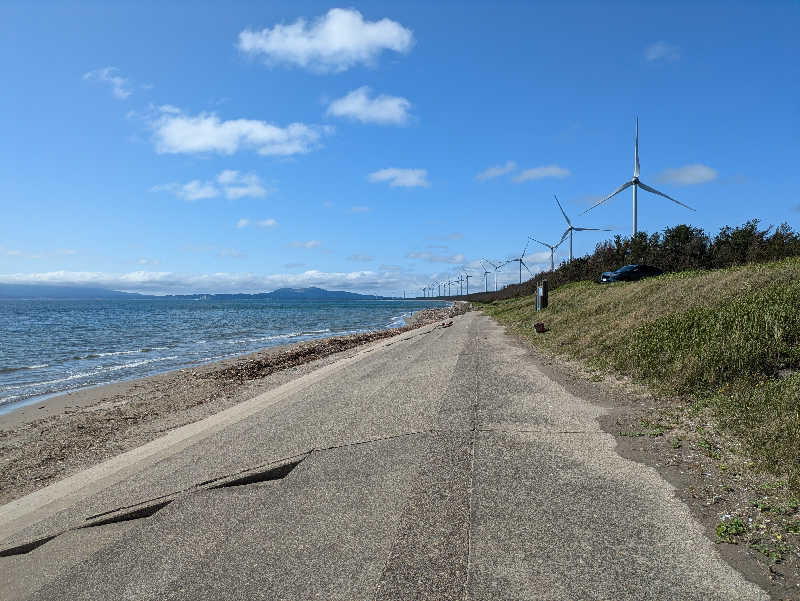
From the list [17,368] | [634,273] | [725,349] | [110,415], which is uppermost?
[634,273]

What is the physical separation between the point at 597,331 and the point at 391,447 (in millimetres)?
12554

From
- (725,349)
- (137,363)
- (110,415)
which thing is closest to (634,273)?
(725,349)

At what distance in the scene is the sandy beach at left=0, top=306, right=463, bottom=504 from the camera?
37.3 ft

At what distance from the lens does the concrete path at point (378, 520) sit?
4719mm

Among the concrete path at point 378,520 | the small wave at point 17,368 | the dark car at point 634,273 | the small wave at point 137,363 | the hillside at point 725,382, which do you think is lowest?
the small wave at point 17,368

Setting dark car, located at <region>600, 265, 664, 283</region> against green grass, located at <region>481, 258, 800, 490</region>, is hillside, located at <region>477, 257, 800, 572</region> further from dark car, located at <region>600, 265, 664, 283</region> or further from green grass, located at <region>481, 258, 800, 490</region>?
dark car, located at <region>600, 265, 664, 283</region>

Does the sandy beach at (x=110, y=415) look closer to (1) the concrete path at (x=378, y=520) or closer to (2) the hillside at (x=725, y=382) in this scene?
(1) the concrete path at (x=378, y=520)

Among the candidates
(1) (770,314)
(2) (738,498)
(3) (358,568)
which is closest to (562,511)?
(2) (738,498)

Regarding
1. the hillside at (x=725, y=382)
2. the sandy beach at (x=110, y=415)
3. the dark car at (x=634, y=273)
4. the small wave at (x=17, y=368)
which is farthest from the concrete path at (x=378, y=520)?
the dark car at (x=634, y=273)

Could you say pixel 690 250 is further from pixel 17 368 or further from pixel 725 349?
pixel 17 368

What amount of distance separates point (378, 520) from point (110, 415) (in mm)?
13483

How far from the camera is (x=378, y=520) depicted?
587 centimetres

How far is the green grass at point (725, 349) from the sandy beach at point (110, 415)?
1189 cm

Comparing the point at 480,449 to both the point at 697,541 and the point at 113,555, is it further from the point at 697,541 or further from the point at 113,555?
the point at 113,555
